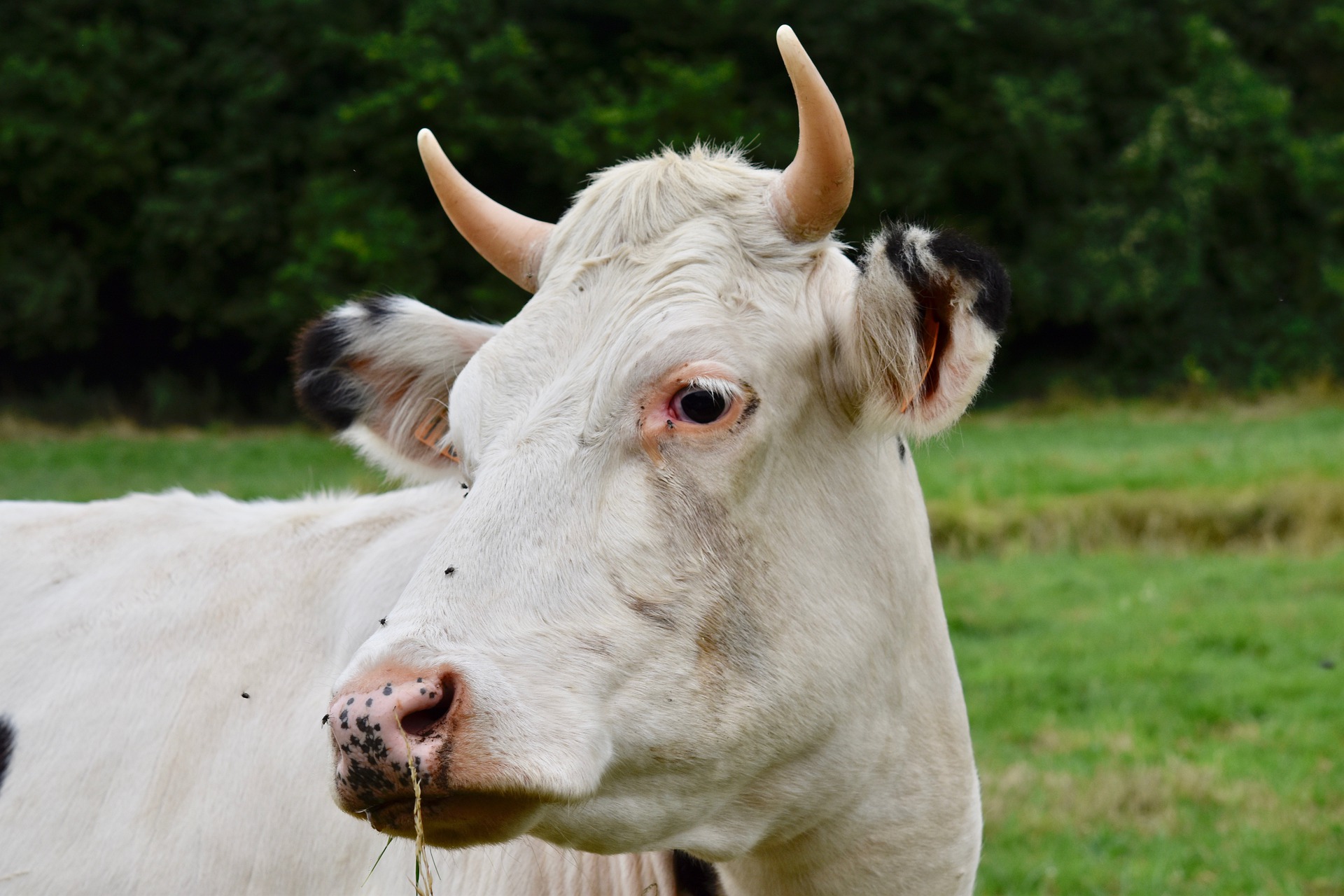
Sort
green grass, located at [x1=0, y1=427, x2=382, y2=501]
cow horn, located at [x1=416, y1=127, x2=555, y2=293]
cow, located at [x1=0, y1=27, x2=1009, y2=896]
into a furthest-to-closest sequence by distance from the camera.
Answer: green grass, located at [x1=0, y1=427, x2=382, y2=501] → cow horn, located at [x1=416, y1=127, x2=555, y2=293] → cow, located at [x1=0, y1=27, x2=1009, y2=896]

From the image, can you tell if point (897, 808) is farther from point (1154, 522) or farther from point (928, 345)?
point (1154, 522)

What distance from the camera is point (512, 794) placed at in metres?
1.96

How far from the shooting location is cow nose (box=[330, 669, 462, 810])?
189cm

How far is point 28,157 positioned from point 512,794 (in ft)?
86.1

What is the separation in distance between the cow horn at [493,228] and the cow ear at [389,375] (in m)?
0.18

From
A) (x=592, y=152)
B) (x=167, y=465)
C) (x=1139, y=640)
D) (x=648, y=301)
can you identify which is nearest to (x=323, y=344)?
(x=648, y=301)

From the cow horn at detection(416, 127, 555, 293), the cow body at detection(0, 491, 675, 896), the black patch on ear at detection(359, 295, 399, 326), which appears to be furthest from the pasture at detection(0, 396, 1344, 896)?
the cow horn at detection(416, 127, 555, 293)

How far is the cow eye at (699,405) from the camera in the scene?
2275mm

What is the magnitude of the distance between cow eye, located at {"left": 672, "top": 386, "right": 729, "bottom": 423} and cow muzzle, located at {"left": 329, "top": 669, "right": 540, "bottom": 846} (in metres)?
0.62

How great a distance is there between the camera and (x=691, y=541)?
2230 millimetres

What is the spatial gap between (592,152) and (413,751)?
77.9ft

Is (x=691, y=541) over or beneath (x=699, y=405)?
beneath

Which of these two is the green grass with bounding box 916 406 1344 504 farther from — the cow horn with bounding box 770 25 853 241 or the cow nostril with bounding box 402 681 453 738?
the cow nostril with bounding box 402 681 453 738

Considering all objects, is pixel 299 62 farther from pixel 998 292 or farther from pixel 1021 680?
pixel 998 292
